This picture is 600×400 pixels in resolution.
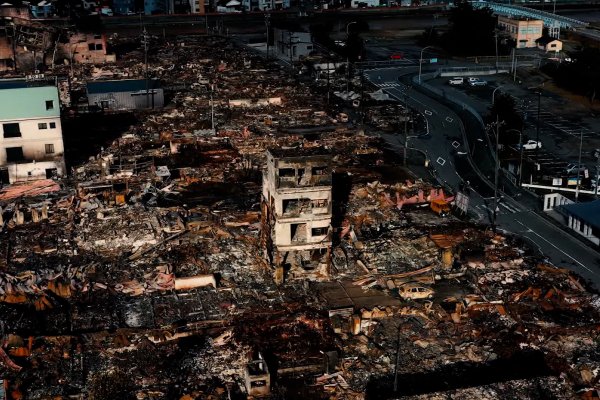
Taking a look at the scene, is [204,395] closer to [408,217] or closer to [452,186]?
[408,217]

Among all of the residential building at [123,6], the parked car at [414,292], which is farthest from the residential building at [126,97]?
the residential building at [123,6]

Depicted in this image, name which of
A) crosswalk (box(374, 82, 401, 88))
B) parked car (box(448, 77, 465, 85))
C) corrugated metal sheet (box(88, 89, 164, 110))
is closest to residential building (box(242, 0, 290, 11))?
crosswalk (box(374, 82, 401, 88))

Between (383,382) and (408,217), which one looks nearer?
(383,382)

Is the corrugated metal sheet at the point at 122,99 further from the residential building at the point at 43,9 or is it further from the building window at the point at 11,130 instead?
the residential building at the point at 43,9

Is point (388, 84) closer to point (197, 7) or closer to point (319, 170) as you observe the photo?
point (319, 170)

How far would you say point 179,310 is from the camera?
32562 millimetres

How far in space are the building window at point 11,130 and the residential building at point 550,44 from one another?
59.1m

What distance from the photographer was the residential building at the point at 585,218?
125ft

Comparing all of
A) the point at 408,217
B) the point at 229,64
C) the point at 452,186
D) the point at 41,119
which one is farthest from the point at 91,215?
the point at 229,64

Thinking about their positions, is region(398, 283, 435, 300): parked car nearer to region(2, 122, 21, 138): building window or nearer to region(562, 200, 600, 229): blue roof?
region(562, 200, 600, 229): blue roof

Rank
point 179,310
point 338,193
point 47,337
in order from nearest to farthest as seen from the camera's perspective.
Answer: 1. point 47,337
2. point 179,310
3. point 338,193

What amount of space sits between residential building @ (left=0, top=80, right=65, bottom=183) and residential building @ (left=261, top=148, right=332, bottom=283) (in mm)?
18119

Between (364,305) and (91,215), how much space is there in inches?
639

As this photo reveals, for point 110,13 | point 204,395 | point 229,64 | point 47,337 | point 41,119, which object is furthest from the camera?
point 110,13
